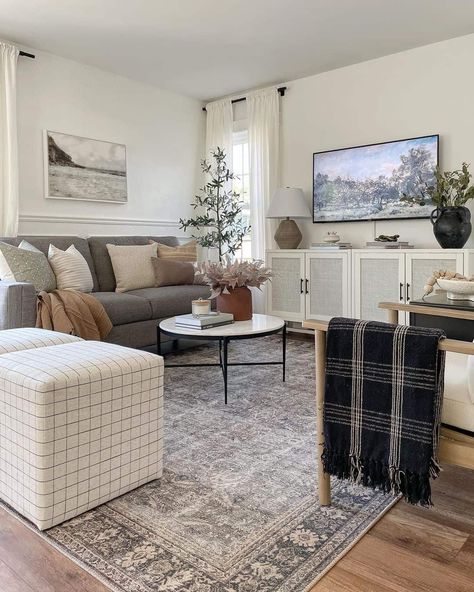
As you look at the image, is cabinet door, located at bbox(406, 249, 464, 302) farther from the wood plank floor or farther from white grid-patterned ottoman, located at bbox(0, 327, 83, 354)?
white grid-patterned ottoman, located at bbox(0, 327, 83, 354)

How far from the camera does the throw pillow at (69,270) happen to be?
11.5 ft

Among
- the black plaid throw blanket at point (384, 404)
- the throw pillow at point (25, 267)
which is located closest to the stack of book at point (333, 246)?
the throw pillow at point (25, 267)

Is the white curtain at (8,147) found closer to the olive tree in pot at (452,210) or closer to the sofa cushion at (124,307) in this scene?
the sofa cushion at (124,307)

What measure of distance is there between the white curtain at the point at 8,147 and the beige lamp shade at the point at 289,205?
7.25 feet

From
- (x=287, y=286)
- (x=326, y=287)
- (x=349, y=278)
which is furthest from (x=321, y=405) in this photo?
(x=287, y=286)

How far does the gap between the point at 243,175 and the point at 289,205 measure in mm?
980

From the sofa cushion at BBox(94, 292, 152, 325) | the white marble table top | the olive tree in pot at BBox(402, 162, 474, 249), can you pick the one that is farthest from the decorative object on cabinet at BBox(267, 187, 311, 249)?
the white marble table top

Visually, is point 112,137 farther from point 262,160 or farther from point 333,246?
point 333,246

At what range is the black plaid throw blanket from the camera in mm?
1338

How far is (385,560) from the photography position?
4.58ft

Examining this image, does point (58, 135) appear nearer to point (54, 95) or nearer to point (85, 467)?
point (54, 95)

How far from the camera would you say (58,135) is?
424cm

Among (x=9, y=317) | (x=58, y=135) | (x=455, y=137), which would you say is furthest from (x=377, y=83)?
(x=9, y=317)

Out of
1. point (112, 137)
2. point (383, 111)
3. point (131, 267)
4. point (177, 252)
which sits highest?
point (383, 111)
